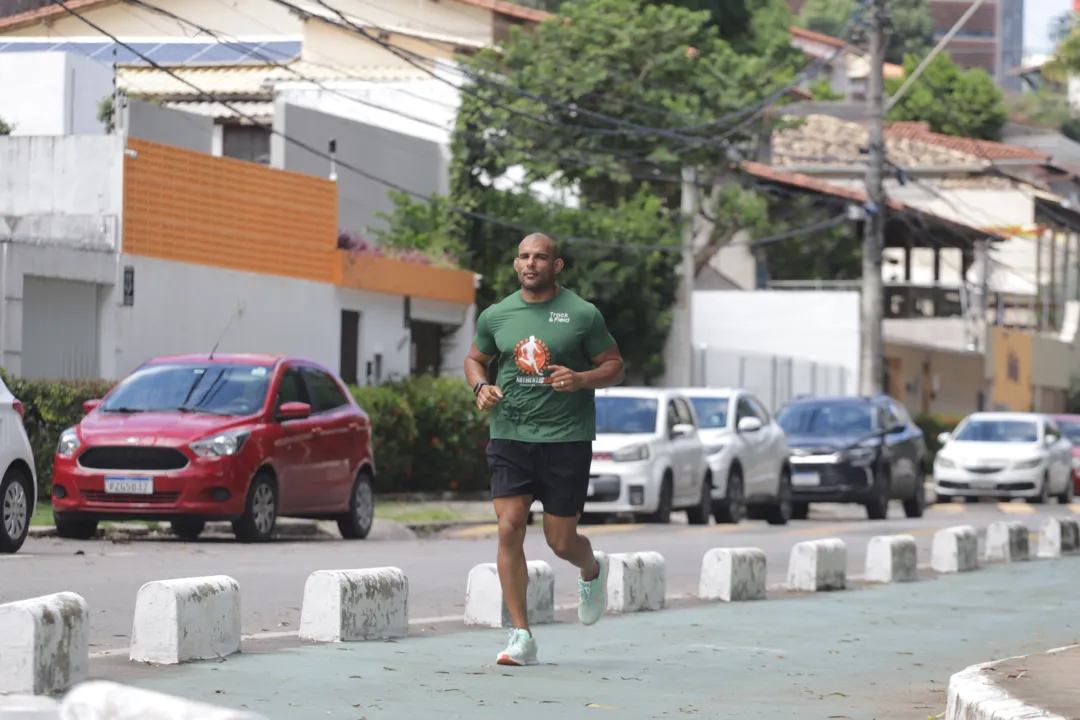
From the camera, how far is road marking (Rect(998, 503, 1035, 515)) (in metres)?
33.1

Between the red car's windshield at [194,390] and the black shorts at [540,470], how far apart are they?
9698mm

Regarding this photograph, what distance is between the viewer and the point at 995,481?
35750 millimetres

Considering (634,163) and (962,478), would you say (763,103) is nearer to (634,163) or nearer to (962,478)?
(634,163)

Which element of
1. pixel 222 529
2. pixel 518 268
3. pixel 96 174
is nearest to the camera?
pixel 518 268

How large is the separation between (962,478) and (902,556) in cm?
1960

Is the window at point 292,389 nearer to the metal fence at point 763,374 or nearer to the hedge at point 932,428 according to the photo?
the metal fence at point 763,374

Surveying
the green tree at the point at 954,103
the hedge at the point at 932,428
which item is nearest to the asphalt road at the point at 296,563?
the hedge at the point at 932,428

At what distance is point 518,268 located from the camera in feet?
30.2

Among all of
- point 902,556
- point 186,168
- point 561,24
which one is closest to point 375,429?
point 186,168

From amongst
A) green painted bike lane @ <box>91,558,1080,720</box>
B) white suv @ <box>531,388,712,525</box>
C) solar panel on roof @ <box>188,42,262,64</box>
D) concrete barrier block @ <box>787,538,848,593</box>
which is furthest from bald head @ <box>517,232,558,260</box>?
solar panel on roof @ <box>188,42,262,64</box>

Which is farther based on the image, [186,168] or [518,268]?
[186,168]

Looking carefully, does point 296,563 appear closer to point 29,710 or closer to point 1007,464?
point 29,710

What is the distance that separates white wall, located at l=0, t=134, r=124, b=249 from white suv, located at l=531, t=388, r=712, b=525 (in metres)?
6.51

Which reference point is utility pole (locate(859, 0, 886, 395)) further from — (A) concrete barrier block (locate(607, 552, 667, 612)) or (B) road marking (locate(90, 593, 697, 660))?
(A) concrete barrier block (locate(607, 552, 667, 612))
